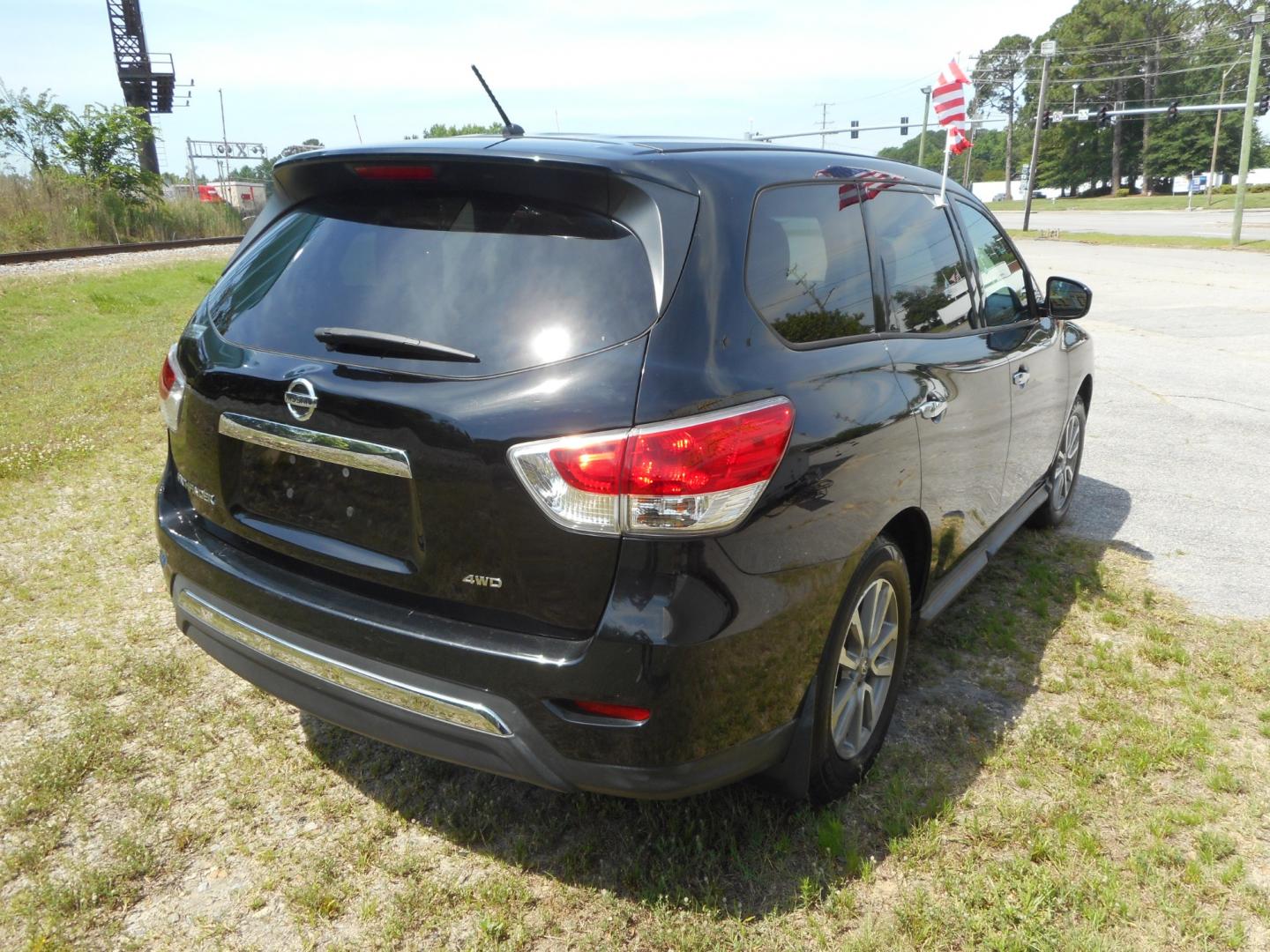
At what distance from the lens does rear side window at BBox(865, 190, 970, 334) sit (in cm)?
320

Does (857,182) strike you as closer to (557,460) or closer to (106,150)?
(557,460)

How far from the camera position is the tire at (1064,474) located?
17.1 feet

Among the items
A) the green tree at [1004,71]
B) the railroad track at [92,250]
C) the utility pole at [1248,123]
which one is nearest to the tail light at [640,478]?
the railroad track at [92,250]

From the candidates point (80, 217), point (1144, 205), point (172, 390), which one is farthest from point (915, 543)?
point (1144, 205)

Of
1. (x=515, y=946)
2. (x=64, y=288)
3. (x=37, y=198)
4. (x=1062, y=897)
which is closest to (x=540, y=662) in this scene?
(x=515, y=946)

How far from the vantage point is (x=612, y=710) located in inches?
86.2

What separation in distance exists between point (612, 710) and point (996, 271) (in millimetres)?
2960

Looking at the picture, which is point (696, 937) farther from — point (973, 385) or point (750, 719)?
point (973, 385)

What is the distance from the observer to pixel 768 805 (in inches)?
114

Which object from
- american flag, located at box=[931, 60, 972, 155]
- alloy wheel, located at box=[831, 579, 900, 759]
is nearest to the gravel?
american flag, located at box=[931, 60, 972, 155]

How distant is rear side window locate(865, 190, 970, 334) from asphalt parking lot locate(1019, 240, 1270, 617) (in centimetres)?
201

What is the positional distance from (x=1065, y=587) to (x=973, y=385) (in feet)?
5.33

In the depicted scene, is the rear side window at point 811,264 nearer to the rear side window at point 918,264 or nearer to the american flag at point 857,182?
the american flag at point 857,182

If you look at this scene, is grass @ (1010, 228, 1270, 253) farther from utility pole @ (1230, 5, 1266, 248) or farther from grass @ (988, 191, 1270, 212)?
grass @ (988, 191, 1270, 212)
